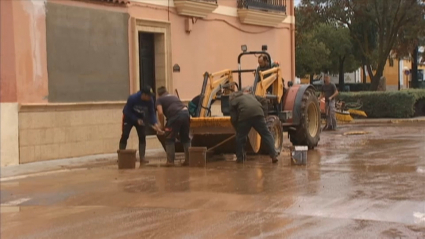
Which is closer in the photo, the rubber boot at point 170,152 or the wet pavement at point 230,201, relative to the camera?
the wet pavement at point 230,201

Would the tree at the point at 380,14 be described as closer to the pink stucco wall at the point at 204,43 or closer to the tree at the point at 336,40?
the tree at the point at 336,40

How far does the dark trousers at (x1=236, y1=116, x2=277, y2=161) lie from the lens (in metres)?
11.6

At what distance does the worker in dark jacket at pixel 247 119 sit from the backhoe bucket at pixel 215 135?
0.43 meters

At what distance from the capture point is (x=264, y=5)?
792 inches

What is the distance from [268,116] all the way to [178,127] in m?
2.17

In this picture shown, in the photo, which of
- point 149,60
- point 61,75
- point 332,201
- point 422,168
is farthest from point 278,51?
point 332,201

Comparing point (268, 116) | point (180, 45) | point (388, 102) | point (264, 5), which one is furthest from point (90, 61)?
point (388, 102)

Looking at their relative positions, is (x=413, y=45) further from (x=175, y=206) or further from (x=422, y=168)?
(x=175, y=206)

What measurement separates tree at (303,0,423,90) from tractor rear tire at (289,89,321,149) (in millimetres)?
17477

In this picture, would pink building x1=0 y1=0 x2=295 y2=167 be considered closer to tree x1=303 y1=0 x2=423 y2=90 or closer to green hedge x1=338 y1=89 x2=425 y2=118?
green hedge x1=338 y1=89 x2=425 y2=118

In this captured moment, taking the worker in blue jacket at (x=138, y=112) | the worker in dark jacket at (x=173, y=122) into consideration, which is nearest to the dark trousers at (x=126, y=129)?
the worker in blue jacket at (x=138, y=112)

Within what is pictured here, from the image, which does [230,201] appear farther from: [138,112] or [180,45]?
[180,45]

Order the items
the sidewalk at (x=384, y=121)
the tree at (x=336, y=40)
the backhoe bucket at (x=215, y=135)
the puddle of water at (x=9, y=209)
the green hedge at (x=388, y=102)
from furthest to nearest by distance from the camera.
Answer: the tree at (x=336, y=40) → the green hedge at (x=388, y=102) → the sidewalk at (x=384, y=121) → the backhoe bucket at (x=215, y=135) → the puddle of water at (x=9, y=209)

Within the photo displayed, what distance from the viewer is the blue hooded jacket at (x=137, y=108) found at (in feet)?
41.6
